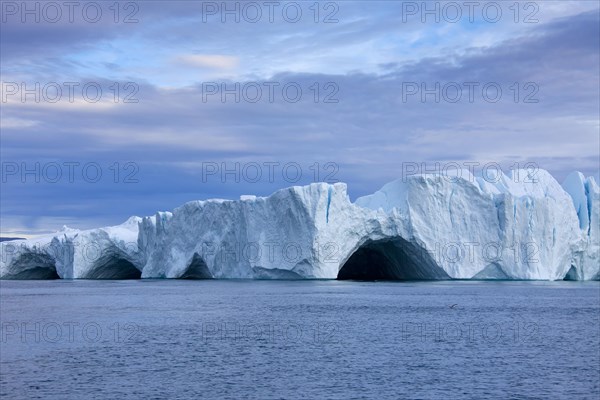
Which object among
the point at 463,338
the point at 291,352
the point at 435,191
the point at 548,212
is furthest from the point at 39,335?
the point at 548,212

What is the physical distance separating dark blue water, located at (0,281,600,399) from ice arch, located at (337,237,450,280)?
10.6 m

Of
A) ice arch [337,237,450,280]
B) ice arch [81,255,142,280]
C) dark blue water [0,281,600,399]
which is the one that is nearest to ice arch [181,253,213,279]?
ice arch [81,255,142,280]

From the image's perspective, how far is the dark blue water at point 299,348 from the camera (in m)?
15.3

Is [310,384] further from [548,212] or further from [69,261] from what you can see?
[69,261]

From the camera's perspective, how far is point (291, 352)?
1967 centimetres

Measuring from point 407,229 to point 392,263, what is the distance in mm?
9970

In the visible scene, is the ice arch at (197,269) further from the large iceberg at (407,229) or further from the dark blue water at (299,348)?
the dark blue water at (299,348)

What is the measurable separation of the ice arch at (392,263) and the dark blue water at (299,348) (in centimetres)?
1063

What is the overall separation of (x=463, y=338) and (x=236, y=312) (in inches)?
373

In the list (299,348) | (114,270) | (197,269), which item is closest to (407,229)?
(197,269)

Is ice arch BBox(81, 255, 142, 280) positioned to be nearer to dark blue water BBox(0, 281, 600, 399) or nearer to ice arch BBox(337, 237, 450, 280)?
ice arch BBox(337, 237, 450, 280)

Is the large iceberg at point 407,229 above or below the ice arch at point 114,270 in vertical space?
above

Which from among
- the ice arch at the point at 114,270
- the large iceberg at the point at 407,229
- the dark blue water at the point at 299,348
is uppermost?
the large iceberg at the point at 407,229

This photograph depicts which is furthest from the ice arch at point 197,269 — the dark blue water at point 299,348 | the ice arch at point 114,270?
the dark blue water at point 299,348
